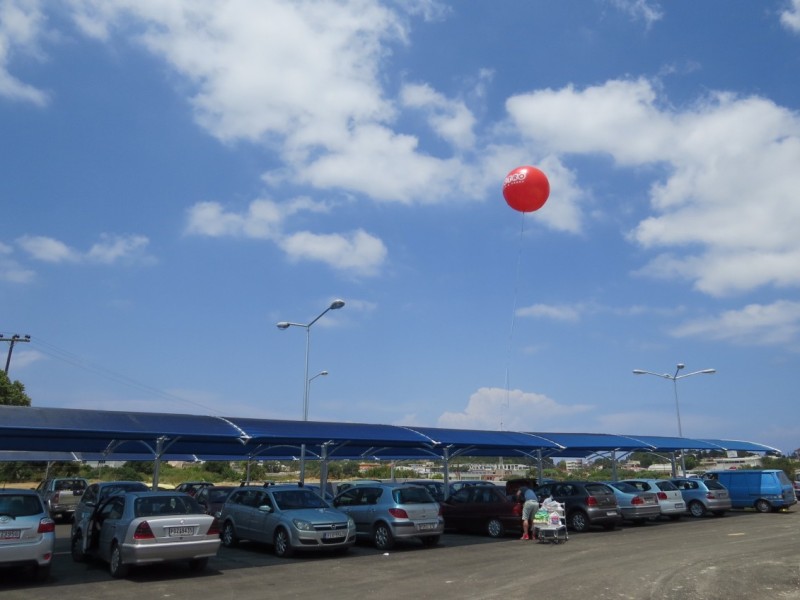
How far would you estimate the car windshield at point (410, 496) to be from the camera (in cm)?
1639

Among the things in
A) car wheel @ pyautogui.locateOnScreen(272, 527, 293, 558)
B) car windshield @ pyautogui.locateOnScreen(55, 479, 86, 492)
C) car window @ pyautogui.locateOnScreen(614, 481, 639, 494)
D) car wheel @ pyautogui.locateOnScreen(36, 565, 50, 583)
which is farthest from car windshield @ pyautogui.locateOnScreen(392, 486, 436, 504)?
car windshield @ pyautogui.locateOnScreen(55, 479, 86, 492)

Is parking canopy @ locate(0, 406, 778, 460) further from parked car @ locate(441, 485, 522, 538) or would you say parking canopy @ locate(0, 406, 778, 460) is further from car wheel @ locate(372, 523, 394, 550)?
car wheel @ locate(372, 523, 394, 550)

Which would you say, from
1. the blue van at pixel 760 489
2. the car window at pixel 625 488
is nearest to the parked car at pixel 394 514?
the car window at pixel 625 488

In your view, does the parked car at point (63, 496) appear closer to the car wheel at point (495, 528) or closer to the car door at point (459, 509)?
the car door at point (459, 509)

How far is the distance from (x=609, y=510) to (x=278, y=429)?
409 inches

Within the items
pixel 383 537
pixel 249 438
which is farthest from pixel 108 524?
pixel 383 537

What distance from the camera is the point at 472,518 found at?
19.6 meters

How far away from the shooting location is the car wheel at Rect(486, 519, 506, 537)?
18844 millimetres

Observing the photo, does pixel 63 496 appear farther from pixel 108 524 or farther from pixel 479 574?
pixel 479 574

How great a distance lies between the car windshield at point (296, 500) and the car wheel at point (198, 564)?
261 cm

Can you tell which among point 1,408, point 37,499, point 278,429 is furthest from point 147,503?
point 278,429

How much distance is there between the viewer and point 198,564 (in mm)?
12906

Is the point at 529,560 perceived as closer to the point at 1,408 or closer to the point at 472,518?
the point at 472,518

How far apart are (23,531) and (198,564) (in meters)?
3.27
